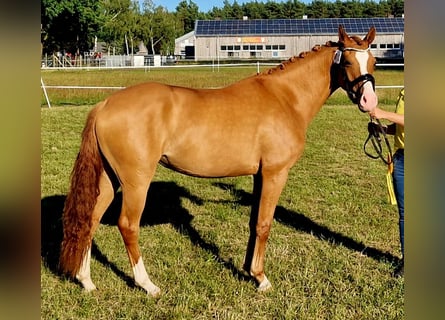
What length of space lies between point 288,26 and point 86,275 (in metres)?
55.8

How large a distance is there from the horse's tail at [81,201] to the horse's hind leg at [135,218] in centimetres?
28

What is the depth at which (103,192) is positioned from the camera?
12.6ft

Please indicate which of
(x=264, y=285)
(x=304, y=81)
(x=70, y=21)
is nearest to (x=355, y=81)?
(x=304, y=81)

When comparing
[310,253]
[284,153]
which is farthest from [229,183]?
[284,153]

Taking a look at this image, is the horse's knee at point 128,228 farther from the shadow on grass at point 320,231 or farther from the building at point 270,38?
the building at point 270,38

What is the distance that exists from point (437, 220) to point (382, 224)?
504cm

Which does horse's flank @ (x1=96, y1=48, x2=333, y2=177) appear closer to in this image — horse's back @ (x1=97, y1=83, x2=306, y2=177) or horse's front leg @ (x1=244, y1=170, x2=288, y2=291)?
horse's back @ (x1=97, y1=83, x2=306, y2=177)

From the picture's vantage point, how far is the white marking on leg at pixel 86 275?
376 cm

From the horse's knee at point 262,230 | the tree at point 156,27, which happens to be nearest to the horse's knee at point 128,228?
the horse's knee at point 262,230

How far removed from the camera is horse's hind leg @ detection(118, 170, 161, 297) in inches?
137

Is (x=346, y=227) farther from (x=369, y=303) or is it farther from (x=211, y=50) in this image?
(x=211, y=50)

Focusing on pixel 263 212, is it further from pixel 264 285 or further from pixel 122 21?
pixel 122 21

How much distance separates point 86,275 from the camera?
3.80 m

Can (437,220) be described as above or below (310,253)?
above
